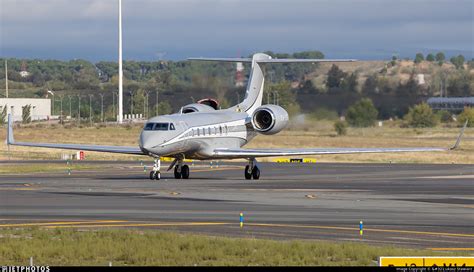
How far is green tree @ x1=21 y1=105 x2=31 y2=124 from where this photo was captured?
149600 mm

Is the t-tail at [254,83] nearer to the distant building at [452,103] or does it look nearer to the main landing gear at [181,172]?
the main landing gear at [181,172]

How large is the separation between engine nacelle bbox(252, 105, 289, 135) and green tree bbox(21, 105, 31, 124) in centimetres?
9612

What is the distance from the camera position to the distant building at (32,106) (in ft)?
506

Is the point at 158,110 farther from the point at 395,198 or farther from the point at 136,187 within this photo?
the point at 395,198

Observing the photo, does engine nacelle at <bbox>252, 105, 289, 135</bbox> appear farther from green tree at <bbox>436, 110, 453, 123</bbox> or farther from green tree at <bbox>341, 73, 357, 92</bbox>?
green tree at <bbox>436, 110, 453, 123</bbox>

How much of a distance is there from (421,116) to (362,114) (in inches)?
734

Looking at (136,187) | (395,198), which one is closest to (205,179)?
(136,187)

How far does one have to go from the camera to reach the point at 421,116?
4508 inches

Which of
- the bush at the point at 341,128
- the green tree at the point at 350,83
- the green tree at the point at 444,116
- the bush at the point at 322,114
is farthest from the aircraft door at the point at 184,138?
the green tree at the point at 444,116

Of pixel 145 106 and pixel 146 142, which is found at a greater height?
pixel 145 106

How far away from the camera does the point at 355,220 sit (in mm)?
33125

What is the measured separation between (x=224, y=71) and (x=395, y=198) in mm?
34128

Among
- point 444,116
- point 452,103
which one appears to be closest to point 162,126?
point 452,103

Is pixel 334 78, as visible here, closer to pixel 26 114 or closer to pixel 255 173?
pixel 255 173
